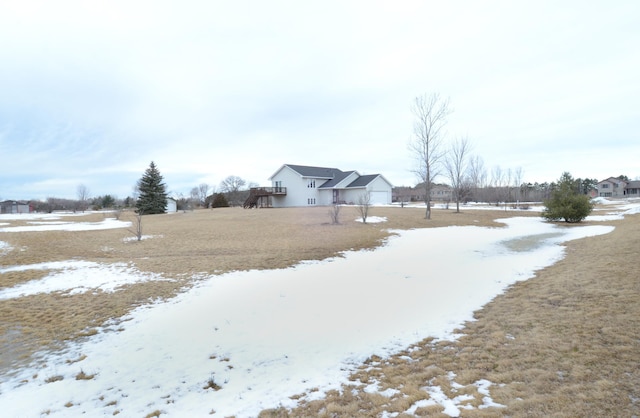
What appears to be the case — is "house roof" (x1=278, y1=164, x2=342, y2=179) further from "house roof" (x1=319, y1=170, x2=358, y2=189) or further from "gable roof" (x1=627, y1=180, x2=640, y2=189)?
"gable roof" (x1=627, y1=180, x2=640, y2=189)

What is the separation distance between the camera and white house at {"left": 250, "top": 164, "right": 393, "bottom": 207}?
4475cm

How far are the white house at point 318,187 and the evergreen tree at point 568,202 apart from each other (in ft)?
74.0

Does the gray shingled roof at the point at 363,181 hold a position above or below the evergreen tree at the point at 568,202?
above

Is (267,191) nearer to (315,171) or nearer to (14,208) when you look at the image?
(315,171)

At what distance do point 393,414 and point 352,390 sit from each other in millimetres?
727

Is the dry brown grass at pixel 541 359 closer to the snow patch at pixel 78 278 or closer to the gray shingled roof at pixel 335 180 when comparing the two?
the snow patch at pixel 78 278

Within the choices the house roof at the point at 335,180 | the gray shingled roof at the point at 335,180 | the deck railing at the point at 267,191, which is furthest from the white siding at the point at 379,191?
the deck railing at the point at 267,191

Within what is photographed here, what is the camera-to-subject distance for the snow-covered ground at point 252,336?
4.18 metres

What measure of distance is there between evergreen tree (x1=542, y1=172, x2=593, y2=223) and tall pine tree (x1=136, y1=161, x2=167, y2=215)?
155 ft

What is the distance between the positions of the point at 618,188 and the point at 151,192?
118267mm

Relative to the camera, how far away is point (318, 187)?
152 ft

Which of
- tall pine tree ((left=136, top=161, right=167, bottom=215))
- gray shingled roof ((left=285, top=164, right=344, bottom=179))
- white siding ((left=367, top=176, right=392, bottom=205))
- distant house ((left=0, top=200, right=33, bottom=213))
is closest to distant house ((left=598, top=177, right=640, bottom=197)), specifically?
white siding ((left=367, top=176, right=392, bottom=205))

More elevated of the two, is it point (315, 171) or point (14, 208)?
point (315, 171)

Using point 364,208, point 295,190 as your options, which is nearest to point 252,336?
point 364,208
